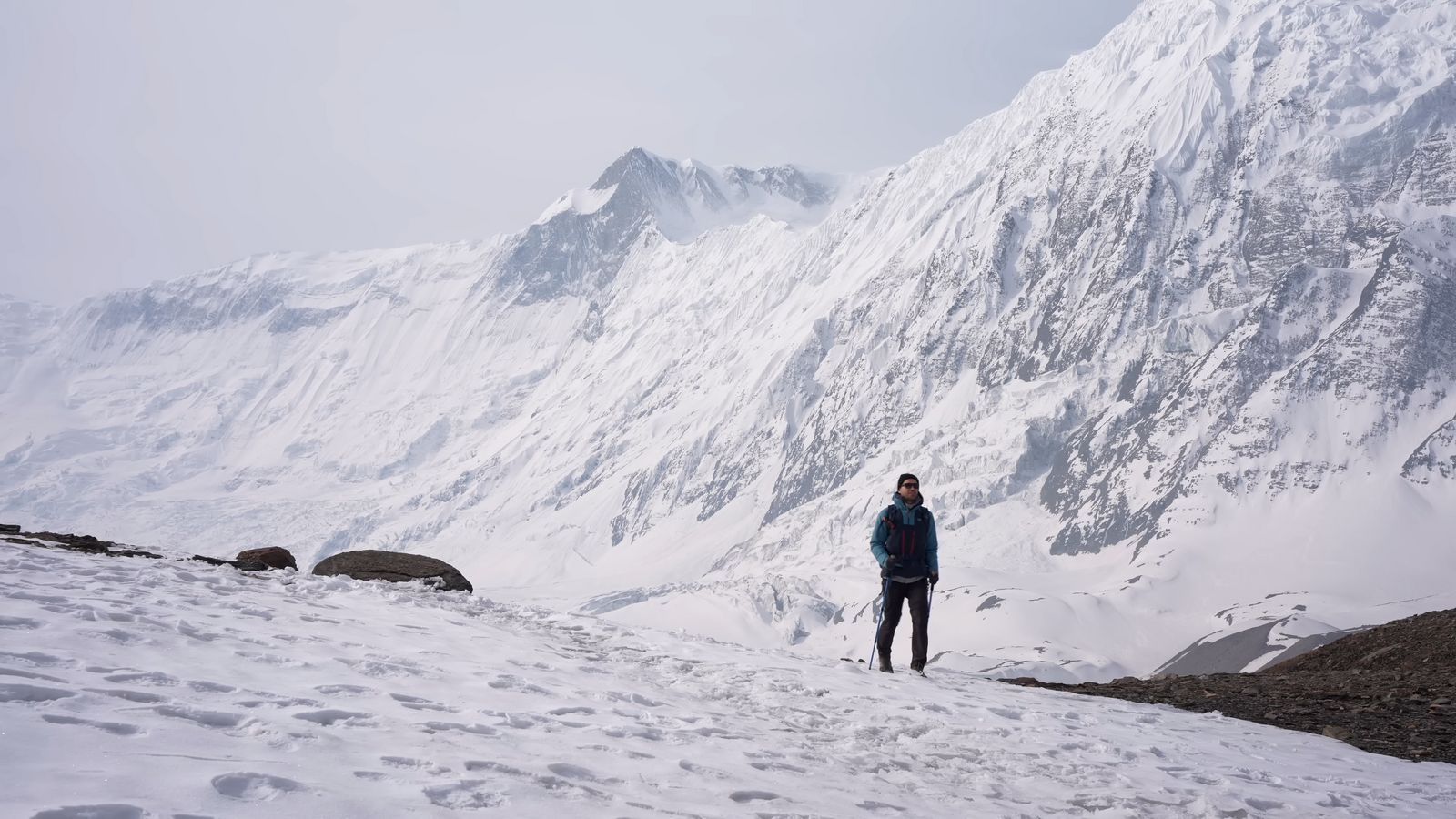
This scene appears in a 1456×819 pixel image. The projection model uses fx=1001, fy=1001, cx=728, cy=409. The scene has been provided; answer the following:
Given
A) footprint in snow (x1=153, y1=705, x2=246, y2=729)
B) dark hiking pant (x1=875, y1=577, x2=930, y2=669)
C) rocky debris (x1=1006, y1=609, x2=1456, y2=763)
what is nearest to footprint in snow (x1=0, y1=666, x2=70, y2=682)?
footprint in snow (x1=153, y1=705, x2=246, y2=729)

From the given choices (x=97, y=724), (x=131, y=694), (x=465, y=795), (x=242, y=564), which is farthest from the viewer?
(x=242, y=564)

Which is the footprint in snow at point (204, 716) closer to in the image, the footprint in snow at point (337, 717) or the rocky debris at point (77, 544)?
the footprint in snow at point (337, 717)

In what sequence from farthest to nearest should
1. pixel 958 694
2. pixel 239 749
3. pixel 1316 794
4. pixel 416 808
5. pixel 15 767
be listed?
pixel 958 694, pixel 1316 794, pixel 239 749, pixel 416 808, pixel 15 767

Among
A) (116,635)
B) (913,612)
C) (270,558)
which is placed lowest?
(116,635)

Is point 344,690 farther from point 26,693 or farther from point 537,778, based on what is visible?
point 537,778

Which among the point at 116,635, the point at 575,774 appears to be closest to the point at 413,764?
the point at 575,774

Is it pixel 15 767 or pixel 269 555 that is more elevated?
pixel 269 555

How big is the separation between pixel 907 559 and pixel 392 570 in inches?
485

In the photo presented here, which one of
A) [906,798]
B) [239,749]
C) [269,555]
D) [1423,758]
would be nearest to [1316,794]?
[1423,758]

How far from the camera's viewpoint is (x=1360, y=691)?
15.6 m

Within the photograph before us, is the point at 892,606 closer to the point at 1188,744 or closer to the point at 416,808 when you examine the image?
the point at 1188,744

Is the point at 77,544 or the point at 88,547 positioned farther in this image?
the point at 77,544

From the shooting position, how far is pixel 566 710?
31.4 ft

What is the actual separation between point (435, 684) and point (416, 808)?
394 centimetres
